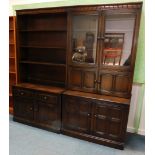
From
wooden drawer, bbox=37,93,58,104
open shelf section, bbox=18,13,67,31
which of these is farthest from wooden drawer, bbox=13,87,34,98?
open shelf section, bbox=18,13,67,31

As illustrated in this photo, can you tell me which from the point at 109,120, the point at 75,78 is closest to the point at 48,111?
the point at 75,78

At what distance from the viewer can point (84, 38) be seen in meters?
2.53

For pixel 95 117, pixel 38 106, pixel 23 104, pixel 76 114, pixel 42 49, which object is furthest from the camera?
pixel 42 49

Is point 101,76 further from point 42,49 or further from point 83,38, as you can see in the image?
point 42,49

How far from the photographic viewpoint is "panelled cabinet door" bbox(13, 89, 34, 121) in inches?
109

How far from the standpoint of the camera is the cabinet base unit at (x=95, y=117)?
2232 millimetres

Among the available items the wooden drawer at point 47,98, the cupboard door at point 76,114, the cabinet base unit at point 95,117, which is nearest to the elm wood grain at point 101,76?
the cabinet base unit at point 95,117

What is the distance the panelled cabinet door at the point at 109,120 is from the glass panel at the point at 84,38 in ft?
2.58

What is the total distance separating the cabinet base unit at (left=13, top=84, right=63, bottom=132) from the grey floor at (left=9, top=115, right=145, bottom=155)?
0.60ft

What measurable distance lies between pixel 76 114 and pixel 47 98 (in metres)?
0.57

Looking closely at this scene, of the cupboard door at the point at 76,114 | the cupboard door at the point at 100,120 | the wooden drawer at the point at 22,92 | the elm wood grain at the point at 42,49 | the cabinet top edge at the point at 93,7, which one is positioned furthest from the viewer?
the elm wood grain at the point at 42,49

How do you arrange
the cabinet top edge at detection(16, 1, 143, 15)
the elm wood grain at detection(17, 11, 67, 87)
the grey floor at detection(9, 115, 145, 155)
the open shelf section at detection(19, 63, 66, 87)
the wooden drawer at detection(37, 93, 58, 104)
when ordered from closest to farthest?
the cabinet top edge at detection(16, 1, 143, 15), the grey floor at detection(9, 115, 145, 155), the wooden drawer at detection(37, 93, 58, 104), the elm wood grain at detection(17, 11, 67, 87), the open shelf section at detection(19, 63, 66, 87)

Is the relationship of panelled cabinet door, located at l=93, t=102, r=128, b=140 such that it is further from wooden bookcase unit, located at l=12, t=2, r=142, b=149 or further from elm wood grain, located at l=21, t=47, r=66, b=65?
elm wood grain, located at l=21, t=47, r=66, b=65

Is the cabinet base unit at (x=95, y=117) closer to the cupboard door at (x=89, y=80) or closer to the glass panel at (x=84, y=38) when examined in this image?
the cupboard door at (x=89, y=80)
